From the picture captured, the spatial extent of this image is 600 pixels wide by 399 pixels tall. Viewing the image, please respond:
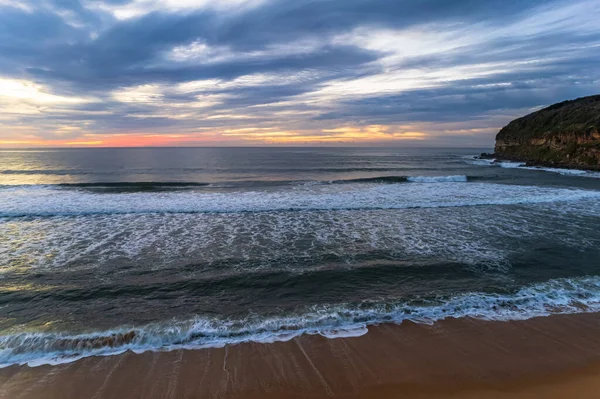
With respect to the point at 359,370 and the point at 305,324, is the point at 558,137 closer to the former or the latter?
the point at 305,324

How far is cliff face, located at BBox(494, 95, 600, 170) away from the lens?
40200mm

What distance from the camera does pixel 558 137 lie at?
153 ft

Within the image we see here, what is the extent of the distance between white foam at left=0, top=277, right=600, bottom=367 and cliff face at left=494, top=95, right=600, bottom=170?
41.4m

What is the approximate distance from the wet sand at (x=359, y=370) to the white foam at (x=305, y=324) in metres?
0.24

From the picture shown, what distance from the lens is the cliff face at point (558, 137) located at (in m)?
40.2

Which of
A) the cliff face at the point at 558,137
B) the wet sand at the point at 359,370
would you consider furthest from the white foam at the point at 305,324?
the cliff face at the point at 558,137

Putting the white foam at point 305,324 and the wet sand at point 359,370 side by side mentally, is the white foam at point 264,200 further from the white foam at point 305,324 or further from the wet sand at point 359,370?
the wet sand at point 359,370

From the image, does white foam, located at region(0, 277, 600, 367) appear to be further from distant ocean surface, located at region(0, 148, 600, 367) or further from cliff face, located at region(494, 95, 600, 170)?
cliff face, located at region(494, 95, 600, 170)

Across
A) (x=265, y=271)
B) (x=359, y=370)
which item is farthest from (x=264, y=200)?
(x=359, y=370)

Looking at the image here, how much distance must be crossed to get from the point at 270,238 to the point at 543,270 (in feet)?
27.5

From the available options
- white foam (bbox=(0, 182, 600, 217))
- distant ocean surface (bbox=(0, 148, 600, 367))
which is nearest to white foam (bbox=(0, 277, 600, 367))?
distant ocean surface (bbox=(0, 148, 600, 367))

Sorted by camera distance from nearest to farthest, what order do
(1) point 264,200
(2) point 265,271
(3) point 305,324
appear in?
(3) point 305,324
(2) point 265,271
(1) point 264,200

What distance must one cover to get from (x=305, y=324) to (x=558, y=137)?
55.9 m

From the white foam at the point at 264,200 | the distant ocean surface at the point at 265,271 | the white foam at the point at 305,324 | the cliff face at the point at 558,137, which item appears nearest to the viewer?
the white foam at the point at 305,324
